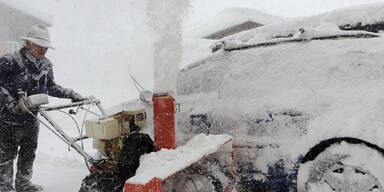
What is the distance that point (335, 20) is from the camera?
5039 mm

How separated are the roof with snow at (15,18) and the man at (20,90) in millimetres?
10316

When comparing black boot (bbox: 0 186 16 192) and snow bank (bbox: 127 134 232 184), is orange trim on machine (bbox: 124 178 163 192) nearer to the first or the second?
snow bank (bbox: 127 134 232 184)

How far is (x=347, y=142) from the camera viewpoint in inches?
94.3

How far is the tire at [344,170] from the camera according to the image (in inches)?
87.8

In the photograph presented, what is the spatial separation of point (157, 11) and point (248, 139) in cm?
1572

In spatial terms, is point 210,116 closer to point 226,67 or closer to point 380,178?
point 226,67

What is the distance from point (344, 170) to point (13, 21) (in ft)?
46.1

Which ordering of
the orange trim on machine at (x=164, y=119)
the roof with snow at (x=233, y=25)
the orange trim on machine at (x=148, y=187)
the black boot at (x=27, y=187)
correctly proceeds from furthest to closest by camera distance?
the roof with snow at (x=233, y=25) < the black boot at (x=27, y=187) < the orange trim on machine at (x=164, y=119) < the orange trim on machine at (x=148, y=187)

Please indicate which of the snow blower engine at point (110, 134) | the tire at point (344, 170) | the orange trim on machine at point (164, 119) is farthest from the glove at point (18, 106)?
A: the tire at point (344, 170)

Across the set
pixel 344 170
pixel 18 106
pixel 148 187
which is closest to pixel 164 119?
pixel 148 187

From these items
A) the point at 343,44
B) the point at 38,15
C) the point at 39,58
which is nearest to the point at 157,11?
the point at 38,15

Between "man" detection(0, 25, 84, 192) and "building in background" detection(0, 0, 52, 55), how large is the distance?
1032 cm

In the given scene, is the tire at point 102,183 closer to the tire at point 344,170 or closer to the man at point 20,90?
the man at point 20,90

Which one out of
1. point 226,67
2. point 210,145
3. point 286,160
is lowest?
point 286,160
